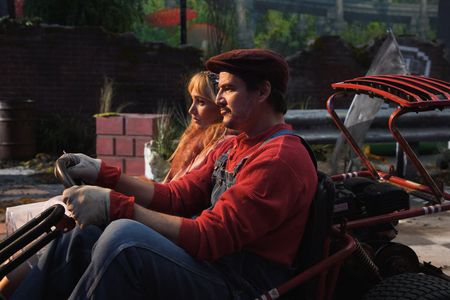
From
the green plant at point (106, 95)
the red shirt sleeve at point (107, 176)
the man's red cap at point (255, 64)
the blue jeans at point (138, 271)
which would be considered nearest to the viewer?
the blue jeans at point (138, 271)

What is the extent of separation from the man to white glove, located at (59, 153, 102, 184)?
322 mm

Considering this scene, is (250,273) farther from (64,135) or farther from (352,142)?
(64,135)

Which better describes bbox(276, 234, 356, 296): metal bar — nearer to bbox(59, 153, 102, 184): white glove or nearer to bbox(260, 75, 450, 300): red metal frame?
bbox(260, 75, 450, 300): red metal frame

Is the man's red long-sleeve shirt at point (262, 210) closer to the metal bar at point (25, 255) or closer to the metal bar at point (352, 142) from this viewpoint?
the metal bar at point (25, 255)

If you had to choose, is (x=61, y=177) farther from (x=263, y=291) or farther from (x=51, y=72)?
(x=51, y=72)

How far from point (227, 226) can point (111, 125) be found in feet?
16.0

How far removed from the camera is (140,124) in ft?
21.4

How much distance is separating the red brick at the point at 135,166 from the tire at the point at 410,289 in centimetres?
441

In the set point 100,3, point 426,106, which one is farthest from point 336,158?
point 100,3

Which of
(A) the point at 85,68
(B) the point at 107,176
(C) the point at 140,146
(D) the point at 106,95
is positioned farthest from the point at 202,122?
(A) the point at 85,68

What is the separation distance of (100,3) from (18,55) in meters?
2.63

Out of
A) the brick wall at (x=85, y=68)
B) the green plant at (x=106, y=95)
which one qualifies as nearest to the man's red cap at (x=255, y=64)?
the green plant at (x=106, y=95)

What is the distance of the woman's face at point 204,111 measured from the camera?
3236 mm

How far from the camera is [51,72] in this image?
9.80m
